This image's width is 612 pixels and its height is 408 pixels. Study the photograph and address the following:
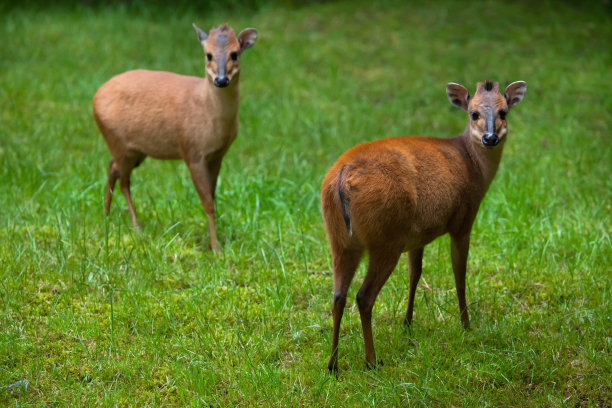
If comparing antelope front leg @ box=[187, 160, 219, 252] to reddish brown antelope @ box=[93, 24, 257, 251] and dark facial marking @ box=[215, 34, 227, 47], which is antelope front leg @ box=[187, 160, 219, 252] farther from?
dark facial marking @ box=[215, 34, 227, 47]

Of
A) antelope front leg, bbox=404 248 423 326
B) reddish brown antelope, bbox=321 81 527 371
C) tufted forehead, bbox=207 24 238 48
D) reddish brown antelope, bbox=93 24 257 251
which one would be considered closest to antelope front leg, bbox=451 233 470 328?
reddish brown antelope, bbox=321 81 527 371

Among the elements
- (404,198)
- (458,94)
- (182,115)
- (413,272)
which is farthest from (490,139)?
(182,115)

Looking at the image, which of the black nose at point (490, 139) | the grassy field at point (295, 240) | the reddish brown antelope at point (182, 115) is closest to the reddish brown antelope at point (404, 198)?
the black nose at point (490, 139)

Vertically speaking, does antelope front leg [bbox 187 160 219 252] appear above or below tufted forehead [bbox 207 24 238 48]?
below

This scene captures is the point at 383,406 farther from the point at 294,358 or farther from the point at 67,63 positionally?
the point at 67,63

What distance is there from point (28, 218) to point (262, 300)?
2.21 meters

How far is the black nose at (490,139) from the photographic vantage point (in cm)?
423

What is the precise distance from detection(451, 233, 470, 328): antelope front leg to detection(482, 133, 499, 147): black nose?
21.7 inches

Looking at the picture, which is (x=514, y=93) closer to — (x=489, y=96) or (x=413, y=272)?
(x=489, y=96)

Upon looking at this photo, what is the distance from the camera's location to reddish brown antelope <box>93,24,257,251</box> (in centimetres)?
548

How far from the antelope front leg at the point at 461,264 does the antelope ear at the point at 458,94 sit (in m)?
0.86

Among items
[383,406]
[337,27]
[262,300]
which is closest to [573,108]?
[337,27]

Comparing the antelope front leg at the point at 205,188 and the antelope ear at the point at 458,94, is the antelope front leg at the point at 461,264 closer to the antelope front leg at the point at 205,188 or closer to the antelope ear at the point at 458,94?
the antelope ear at the point at 458,94

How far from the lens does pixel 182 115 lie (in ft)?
18.6
